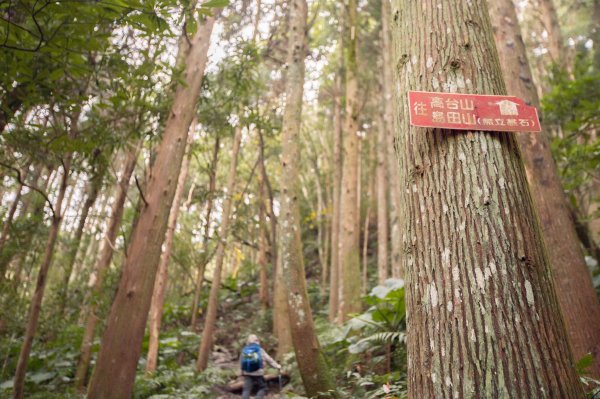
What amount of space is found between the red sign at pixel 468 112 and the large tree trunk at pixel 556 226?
6.65 ft

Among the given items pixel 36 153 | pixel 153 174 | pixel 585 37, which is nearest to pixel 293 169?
pixel 153 174

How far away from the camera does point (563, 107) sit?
232 inches

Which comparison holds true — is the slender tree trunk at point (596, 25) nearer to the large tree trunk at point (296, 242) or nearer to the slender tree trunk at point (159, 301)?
the large tree trunk at point (296, 242)

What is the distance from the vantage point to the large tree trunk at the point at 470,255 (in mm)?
1445

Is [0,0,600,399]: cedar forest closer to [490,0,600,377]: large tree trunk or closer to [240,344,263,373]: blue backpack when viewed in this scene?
[490,0,600,377]: large tree trunk

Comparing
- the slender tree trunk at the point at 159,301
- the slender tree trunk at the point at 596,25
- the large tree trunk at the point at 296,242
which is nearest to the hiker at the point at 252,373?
the slender tree trunk at the point at 159,301

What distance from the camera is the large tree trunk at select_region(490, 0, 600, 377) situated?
363 centimetres

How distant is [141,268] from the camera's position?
4.42 meters

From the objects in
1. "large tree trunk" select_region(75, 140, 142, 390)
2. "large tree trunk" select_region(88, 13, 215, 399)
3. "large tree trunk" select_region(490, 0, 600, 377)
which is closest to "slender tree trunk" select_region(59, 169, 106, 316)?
"large tree trunk" select_region(75, 140, 142, 390)

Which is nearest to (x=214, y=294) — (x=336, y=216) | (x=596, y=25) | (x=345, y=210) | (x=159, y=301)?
(x=159, y=301)

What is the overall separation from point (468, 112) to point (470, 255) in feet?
2.16

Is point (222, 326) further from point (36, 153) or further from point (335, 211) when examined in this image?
point (36, 153)

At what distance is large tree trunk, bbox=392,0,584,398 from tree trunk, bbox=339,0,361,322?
19.7 feet

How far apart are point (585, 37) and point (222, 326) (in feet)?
45.8
